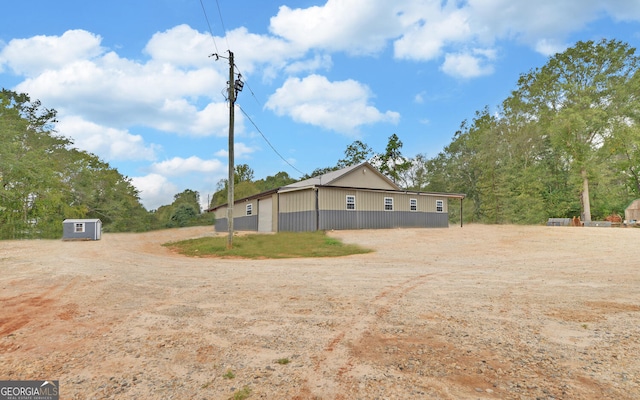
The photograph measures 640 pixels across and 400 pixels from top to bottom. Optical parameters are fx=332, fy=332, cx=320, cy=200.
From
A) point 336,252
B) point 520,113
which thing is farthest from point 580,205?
point 336,252

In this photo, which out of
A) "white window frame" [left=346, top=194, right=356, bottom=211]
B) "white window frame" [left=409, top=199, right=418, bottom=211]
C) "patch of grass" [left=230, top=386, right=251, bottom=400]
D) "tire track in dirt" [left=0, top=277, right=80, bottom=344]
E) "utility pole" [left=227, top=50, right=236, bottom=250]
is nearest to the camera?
"patch of grass" [left=230, top=386, right=251, bottom=400]

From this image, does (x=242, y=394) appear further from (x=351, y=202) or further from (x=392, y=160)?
(x=392, y=160)

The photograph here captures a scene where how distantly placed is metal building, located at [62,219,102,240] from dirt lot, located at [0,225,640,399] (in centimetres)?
1910

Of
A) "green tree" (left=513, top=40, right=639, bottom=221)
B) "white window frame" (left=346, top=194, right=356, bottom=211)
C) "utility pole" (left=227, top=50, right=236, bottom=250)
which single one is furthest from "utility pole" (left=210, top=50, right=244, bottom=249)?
"green tree" (left=513, top=40, right=639, bottom=221)

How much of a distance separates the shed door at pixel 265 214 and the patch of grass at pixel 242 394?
2515 cm

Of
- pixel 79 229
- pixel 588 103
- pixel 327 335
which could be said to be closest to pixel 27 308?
pixel 327 335

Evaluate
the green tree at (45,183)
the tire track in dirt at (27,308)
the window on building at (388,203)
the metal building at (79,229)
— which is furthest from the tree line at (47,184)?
the window on building at (388,203)

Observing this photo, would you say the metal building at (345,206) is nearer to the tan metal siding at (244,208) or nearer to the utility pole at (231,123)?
the tan metal siding at (244,208)

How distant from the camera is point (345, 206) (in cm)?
2489

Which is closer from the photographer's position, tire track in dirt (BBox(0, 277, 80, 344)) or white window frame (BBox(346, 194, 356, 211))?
tire track in dirt (BBox(0, 277, 80, 344))

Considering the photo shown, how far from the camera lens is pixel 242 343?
13.3ft

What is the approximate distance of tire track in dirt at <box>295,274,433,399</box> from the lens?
3.00 meters

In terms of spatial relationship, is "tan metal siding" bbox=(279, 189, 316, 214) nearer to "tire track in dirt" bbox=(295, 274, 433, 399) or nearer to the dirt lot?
the dirt lot

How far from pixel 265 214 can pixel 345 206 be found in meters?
7.82
